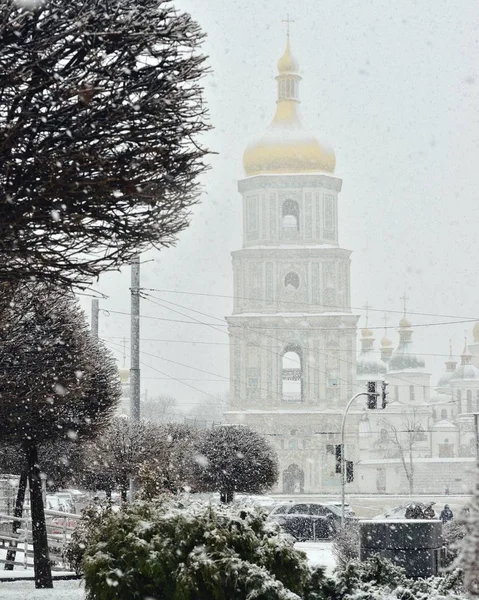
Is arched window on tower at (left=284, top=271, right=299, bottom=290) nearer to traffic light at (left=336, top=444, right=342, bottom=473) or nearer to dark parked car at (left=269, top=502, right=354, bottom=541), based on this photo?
dark parked car at (left=269, top=502, right=354, bottom=541)

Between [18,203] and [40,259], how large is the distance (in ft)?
2.43

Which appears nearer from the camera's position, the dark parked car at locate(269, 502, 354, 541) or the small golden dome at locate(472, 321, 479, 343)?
the dark parked car at locate(269, 502, 354, 541)

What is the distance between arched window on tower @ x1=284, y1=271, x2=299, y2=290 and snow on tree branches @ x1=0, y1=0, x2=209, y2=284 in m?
80.3

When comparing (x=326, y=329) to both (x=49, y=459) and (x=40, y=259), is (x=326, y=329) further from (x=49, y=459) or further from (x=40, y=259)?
(x=40, y=259)

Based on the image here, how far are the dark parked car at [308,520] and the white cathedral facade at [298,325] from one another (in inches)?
1723

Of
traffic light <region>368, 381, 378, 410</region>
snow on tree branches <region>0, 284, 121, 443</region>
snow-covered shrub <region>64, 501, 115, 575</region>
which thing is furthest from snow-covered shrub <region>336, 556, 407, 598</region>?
traffic light <region>368, 381, 378, 410</region>

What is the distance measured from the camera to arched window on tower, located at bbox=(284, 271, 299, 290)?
89875 mm

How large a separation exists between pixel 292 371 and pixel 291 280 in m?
8.96

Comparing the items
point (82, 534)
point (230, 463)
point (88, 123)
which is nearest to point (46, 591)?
point (82, 534)

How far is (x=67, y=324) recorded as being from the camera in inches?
682

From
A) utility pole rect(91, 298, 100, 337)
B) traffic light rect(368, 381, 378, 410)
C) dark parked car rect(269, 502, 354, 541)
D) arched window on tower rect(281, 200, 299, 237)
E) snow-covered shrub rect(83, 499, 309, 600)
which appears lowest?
dark parked car rect(269, 502, 354, 541)

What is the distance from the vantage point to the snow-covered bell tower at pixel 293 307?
86.8m

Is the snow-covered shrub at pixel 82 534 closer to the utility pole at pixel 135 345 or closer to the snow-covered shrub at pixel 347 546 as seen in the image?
the snow-covered shrub at pixel 347 546

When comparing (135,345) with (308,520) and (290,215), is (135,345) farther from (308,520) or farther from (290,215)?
(290,215)
